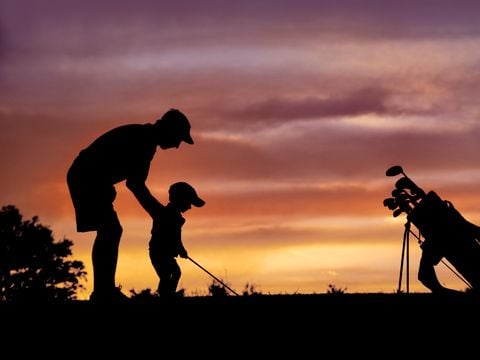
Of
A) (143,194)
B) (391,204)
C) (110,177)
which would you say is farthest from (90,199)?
(391,204)

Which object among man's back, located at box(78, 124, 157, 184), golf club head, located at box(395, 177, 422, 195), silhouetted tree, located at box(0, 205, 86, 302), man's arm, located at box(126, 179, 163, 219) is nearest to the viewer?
man's back, located at box(78, 124, 157, 184)

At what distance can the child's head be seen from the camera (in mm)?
15969

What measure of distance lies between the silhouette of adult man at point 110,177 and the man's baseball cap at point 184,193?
9.45 ft

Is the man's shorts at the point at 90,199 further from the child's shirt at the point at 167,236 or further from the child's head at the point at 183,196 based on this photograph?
the child's head at the point at 183,196

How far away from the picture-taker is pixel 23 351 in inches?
397

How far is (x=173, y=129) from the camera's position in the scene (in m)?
12.7

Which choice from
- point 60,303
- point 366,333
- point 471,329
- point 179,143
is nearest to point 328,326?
point 366,333

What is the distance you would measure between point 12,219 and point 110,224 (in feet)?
175

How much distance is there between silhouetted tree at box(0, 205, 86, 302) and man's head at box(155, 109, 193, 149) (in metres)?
47.2

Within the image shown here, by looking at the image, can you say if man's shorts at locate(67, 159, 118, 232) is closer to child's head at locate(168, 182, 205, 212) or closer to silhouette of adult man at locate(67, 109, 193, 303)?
silhouette of adult man at locate(67, 109, 193, 303)

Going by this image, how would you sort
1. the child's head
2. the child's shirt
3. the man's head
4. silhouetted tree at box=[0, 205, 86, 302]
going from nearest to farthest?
the man's head < the child's shirt < the child's head < silhouetted tree at box=[0, 205, 86, 302]

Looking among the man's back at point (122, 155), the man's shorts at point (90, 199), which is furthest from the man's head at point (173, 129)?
the man's shorts at point (90, 199)

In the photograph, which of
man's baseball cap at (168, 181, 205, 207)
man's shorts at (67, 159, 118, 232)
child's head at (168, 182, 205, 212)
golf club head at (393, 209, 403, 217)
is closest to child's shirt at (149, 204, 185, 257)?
child's head at (168, 182, 205, 212)

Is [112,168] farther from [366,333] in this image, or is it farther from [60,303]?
[366,333]
